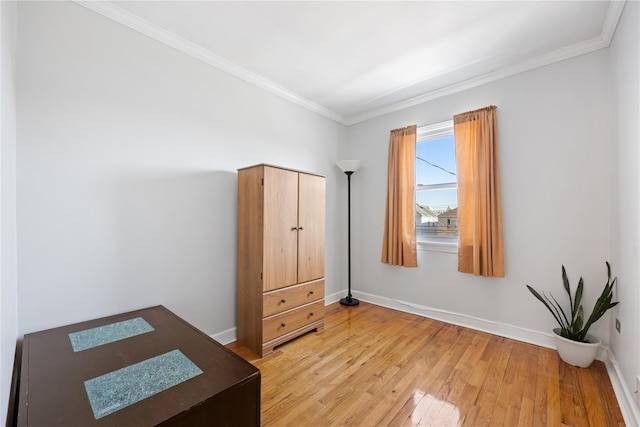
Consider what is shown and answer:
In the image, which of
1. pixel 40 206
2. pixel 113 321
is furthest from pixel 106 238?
pixel 113 321

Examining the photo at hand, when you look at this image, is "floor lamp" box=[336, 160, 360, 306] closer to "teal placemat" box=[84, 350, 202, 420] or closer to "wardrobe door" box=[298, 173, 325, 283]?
"wardrobe door" box=[298, 173, 325, 283]

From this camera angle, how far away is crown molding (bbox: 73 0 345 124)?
181 cm

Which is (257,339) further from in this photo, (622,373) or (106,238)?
(622,373)

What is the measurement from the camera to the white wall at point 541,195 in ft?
7.14

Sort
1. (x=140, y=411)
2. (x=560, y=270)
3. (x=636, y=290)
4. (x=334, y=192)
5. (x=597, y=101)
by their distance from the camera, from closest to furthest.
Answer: (x=140, y=411) → (x=636, y=290) → (x=597, y=101) → (x=560, y=270) → (x=334, y=192)

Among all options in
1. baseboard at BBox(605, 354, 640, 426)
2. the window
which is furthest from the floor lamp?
baseboard at BBox(605, 354, 640, 426)

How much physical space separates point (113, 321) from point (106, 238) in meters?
0.55

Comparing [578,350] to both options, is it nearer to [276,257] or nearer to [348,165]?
[276,257]

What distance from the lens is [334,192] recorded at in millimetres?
3764

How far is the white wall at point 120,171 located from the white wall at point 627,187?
2.81m

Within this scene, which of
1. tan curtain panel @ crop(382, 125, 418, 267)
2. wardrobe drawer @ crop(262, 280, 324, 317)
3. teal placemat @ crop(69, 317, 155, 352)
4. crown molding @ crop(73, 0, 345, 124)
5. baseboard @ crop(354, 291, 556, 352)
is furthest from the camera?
tan curtain panel @ crop(382, 125, 418, 267)

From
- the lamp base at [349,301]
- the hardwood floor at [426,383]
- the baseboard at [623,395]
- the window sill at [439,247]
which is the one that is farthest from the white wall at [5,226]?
the window sill at [439,247]

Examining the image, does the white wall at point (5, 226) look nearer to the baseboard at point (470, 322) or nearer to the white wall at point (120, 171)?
the white wall at point (120, 171)

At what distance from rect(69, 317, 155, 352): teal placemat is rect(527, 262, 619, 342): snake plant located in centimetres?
299
